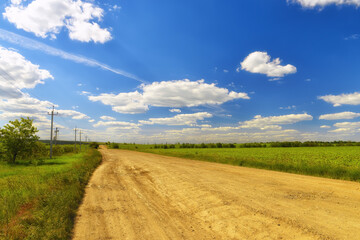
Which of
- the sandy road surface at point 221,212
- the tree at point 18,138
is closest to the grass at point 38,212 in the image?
the sandy road surface at point 221,212

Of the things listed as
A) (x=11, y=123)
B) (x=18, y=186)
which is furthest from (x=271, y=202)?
(x=11, y=123)

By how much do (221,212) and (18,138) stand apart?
30476mm

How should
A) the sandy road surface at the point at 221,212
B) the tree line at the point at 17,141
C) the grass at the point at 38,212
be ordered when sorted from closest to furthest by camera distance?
the grass at the point at 38,212 → the sandy road surface at the point at 221,212 → the tree line at the point at 17,141

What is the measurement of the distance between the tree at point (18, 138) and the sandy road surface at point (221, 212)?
869 inches

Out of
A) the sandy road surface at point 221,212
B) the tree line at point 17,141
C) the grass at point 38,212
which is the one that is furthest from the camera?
the tree line at point 17,141

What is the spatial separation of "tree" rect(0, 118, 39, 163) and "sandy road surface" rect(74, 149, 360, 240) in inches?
Answer: 869

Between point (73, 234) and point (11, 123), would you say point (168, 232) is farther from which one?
point (11, 123)

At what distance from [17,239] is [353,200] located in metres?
13.8

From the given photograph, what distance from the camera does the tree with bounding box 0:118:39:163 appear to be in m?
25.2

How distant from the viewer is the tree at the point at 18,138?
25.2 meters

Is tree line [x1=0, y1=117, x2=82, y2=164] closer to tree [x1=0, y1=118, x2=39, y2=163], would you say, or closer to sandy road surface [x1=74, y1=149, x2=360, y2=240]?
tree [x1=0, y1=118, x2=39, y2=163]

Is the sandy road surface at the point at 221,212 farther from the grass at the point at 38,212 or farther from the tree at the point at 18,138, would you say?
the tree at the point at 18,138

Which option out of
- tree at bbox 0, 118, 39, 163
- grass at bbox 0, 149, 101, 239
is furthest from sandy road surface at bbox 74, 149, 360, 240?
tree at bbox 0, 118, 39, 163

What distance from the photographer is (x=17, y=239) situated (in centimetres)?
537
